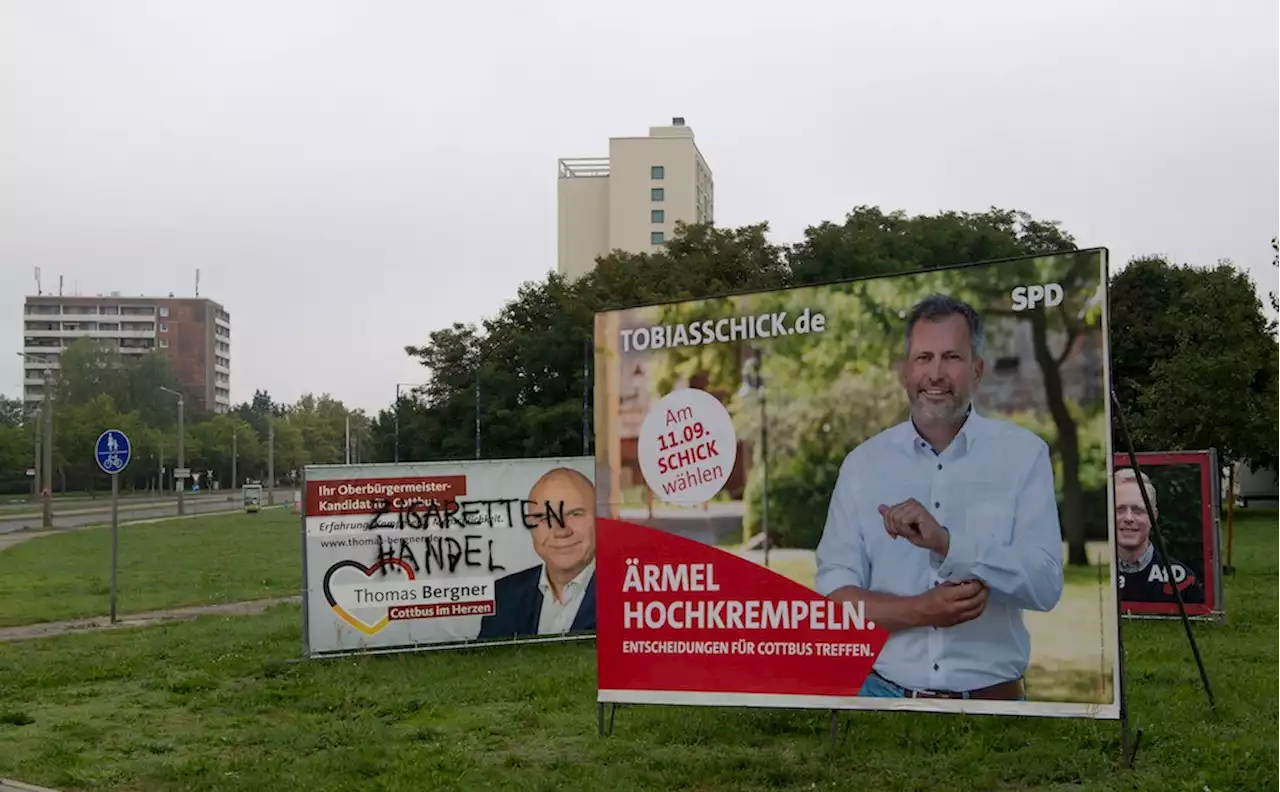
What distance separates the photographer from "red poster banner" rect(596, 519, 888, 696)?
7.79 meters

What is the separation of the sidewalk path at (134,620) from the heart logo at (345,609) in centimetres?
551

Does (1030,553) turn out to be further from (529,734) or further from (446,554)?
(446,554)

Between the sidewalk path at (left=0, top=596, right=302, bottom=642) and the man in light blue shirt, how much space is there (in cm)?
1260

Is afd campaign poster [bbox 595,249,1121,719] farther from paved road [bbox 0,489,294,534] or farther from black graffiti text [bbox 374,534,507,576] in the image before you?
paved road [bbox 0,489,294,534]

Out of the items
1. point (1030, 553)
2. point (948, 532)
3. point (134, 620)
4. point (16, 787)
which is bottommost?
point (134, 620)

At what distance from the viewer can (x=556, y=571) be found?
1366cm

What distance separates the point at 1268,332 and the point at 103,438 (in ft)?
102

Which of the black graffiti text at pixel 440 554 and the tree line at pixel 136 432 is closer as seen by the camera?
the black graffiti text at pixel 440 554

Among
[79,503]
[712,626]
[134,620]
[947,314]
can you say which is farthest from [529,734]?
[79,503]

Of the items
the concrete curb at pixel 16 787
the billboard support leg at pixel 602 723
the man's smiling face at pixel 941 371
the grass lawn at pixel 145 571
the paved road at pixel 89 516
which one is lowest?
the paved road at pixel 89 516

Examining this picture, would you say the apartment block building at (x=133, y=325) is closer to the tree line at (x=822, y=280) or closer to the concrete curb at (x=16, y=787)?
the tree line at (x=822, y=280)

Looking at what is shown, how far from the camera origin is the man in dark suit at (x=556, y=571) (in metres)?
13.5

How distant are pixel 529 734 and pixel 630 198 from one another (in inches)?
3981

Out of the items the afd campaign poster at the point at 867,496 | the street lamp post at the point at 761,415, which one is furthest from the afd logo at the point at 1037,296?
the street lamp post at the point at 761,415
